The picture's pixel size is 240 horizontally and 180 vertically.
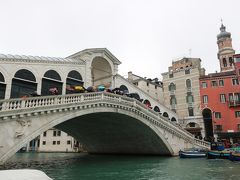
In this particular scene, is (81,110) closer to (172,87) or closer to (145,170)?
(145,170)

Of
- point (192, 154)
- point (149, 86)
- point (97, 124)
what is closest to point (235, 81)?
point (149, 86)

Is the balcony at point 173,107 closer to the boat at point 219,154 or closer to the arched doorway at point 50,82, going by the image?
the boat at point 219,154

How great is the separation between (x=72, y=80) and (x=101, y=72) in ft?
20.2

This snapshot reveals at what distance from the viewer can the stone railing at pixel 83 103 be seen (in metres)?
13.5

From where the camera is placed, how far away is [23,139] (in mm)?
13672

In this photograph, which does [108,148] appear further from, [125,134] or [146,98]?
[146,98]

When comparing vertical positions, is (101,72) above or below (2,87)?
above

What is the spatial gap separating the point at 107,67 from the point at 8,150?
54.5 feet

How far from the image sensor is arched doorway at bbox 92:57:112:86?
2744 centimetres

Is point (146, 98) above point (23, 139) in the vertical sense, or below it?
above

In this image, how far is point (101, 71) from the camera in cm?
2858

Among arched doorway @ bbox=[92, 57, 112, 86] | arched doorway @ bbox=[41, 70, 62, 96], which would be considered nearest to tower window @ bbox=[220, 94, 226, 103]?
arched doorway @ bbox=[92, 57, 112, 86]

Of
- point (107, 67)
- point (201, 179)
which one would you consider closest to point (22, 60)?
point (107, 67)

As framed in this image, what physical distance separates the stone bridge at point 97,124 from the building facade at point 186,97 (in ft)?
23.0
